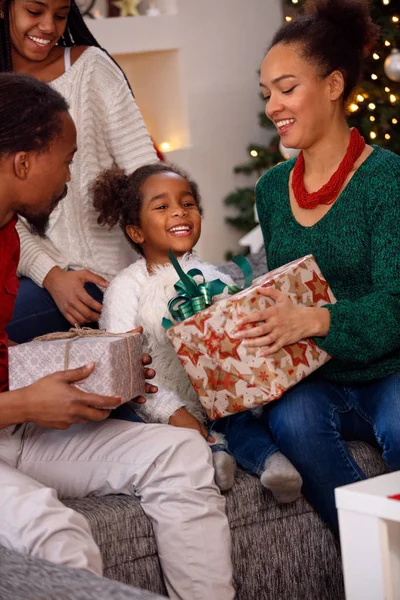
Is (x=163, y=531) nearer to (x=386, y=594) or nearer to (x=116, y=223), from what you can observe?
(x=386, y=594)

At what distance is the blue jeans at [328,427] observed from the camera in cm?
194

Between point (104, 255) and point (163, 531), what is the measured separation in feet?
3.03

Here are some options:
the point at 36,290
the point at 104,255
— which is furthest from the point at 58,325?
the point at 104,255

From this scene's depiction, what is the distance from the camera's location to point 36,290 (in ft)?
7.72

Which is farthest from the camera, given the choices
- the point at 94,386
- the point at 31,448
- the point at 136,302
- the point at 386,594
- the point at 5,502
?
the point at 136,302

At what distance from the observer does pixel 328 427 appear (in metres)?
1.97

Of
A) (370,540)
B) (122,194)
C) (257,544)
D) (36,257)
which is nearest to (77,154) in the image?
(122,194)

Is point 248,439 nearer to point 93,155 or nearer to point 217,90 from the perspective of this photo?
point 93,155

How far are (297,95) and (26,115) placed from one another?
0.62 metres

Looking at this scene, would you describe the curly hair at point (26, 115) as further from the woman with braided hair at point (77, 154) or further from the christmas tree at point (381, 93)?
the christmas tree at point (381, 93)

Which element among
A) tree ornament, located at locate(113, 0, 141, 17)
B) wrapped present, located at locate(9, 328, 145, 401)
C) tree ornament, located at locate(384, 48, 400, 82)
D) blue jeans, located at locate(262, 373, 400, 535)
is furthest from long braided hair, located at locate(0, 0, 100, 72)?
tree ornament, located at locate(113, 0, 141, 17)

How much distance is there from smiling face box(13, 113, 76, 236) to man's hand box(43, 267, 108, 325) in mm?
404

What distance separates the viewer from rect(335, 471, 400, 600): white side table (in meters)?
1.39

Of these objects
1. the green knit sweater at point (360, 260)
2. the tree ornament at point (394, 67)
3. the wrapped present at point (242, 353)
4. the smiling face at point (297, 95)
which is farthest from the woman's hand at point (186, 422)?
the tree ornament at point (394, 67)
